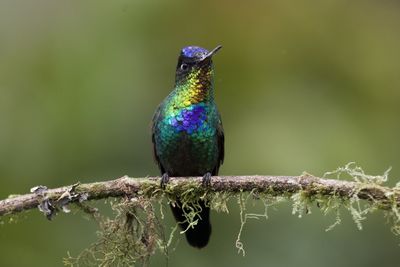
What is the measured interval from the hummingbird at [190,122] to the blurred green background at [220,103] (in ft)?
1.25

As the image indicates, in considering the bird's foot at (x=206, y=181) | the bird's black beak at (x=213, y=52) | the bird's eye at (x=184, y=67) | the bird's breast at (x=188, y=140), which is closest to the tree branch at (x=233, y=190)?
the bird's foot at (x=206, y=181)

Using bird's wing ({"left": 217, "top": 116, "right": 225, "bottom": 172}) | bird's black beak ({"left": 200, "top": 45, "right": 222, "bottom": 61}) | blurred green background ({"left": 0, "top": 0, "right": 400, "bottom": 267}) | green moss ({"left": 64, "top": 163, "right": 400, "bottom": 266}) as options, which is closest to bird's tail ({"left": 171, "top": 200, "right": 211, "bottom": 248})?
blurred green background ({"left": 0, "top": 0, "right": 400, "bottom": 267})

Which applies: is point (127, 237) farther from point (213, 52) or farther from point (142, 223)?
point (213, 52)

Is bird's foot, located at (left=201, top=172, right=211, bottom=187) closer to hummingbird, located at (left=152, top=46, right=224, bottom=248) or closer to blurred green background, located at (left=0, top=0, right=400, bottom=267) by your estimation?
hummingbird, located at (left=152, top=46, right=224, bottom=248)

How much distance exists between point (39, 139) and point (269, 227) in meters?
1.62

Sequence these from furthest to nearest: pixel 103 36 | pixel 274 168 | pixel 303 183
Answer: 1. pixel 103 36
2. pixel 274 168
3. pixel 303 183

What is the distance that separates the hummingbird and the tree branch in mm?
738

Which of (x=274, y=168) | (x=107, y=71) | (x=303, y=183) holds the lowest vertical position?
(x=303, y=183)

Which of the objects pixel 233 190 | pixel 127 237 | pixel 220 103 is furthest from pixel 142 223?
pixel 220 103

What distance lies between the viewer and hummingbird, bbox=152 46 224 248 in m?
4.81

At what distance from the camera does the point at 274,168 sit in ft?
16.4

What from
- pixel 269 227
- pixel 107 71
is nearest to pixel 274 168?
pixel 269 227

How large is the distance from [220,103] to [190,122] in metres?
0.69

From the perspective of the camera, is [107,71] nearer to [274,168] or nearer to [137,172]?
[137,172]
